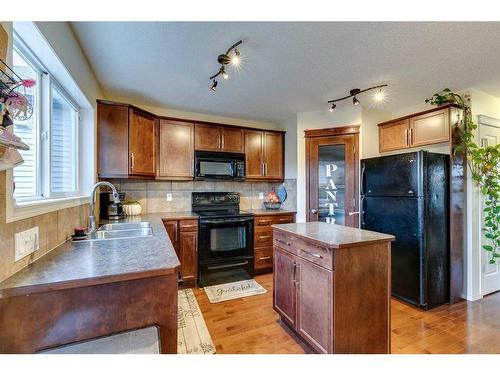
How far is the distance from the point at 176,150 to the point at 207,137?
49 cm

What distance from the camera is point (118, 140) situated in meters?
2.70

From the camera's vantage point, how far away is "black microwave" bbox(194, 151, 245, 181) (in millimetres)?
3424

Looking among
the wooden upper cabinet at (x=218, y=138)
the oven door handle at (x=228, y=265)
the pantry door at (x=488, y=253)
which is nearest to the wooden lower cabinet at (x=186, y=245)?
the oven door handle at (x=228, y=265)

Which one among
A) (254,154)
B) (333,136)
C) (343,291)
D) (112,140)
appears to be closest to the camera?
(343,291)

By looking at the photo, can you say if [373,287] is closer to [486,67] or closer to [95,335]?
[95,335]

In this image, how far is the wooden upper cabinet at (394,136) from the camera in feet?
10.2

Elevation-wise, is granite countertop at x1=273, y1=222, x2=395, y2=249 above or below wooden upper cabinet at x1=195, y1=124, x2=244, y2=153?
below

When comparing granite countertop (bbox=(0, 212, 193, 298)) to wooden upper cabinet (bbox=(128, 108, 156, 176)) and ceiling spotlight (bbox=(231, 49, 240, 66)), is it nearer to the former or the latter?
wooden upper cabinet (bbox=(128, 108, 156, 176))

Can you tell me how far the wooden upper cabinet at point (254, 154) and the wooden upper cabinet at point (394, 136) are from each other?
1757 mm

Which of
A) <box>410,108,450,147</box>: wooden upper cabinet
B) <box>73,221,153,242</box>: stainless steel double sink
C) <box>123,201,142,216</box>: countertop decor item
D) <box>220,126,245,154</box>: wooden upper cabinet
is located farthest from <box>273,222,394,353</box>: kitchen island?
<box>123,201,142,216</box>: countertop decor item

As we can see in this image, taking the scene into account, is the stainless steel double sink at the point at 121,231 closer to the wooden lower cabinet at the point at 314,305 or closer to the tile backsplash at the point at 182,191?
the tile backsplash at the point at 182,191

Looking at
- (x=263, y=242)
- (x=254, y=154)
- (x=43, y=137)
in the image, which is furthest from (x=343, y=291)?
(x=254, y=154)

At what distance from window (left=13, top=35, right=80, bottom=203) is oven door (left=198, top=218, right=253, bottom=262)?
148 centimetres

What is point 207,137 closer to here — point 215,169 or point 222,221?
point 215,169
